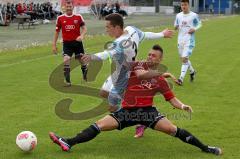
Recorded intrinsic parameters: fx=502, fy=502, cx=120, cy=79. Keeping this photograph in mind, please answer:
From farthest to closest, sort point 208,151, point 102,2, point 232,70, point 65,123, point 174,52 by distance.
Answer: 1. point 102,2
2. point 174,52
3. point 232,70
4. point 65,123
5. point 208,151

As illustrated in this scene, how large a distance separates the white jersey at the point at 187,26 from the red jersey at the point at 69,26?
9.09 ft

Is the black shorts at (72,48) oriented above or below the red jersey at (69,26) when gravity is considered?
below

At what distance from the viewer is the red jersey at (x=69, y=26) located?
13.7m

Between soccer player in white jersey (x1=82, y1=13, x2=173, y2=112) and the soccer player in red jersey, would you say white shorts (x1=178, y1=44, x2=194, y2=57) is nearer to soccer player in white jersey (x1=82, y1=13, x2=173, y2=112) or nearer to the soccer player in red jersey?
the soccer player in red jersey

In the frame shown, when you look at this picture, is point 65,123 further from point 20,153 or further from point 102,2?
point 102,2

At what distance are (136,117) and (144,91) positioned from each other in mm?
400

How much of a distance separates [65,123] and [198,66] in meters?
9.83

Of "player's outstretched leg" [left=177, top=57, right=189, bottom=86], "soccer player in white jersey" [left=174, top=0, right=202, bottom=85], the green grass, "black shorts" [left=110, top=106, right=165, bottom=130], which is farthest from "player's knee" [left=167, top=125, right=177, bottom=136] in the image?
"soccer player in white jersey" [left=174, top=0, right=202, bottom=85]

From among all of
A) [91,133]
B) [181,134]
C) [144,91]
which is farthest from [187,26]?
[91,133]

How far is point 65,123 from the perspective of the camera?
920 centimetres

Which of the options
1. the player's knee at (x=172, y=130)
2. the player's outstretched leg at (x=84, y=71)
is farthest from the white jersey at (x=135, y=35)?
the player's outstretched leg at (x=84, y=71)

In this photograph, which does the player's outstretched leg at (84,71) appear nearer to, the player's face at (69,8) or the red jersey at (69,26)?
the red jersey at (69,26)

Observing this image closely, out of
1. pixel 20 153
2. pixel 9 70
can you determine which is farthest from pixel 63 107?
pixel 9 70

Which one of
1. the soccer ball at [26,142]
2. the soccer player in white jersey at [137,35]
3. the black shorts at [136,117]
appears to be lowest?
the soccer ball at [26,142]
